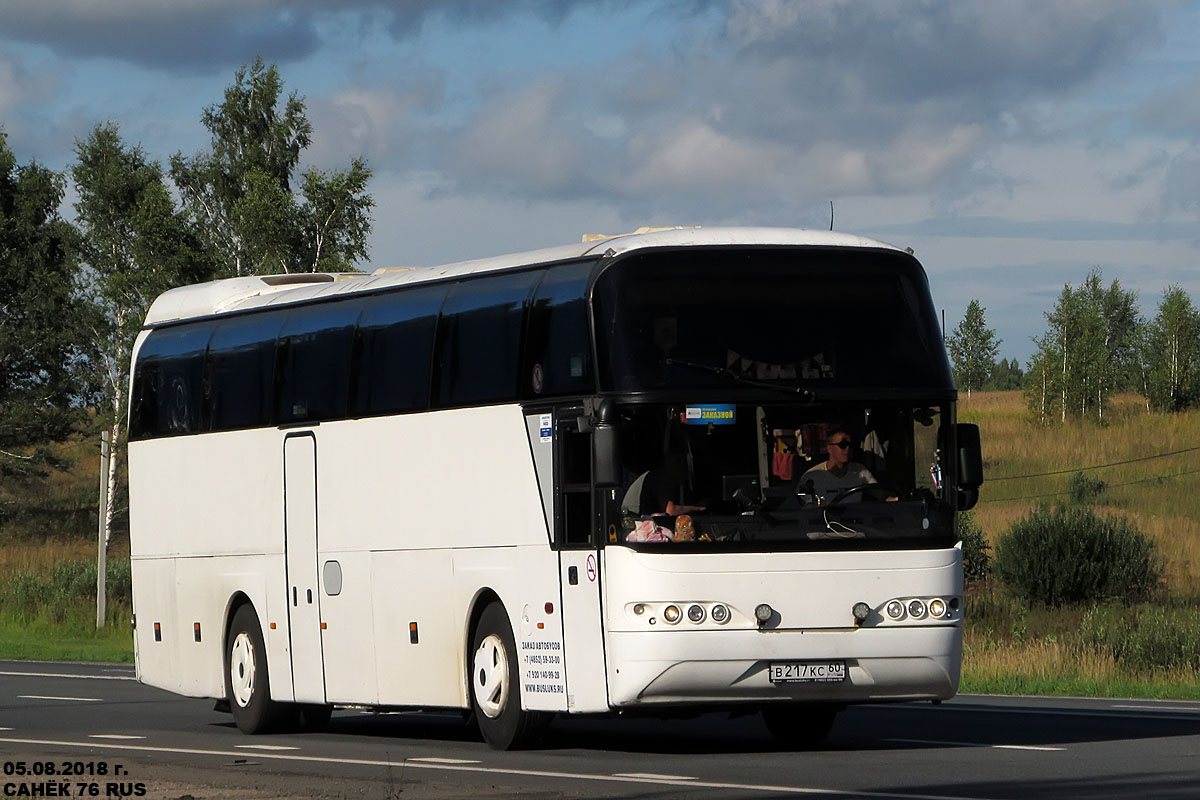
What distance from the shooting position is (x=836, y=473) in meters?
15.0

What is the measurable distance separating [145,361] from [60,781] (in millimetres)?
9571

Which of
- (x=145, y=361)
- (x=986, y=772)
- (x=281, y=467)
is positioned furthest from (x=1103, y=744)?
(x=145, y=361)

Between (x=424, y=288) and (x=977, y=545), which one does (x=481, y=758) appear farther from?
(x=977, y=545)

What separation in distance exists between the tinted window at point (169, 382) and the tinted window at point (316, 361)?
185 centimetres

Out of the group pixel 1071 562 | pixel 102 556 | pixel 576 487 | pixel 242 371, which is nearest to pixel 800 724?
pixel 576 487

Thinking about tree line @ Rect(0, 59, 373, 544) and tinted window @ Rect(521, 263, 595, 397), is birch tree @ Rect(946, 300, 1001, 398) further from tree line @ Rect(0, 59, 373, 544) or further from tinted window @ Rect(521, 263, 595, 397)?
tinted window @ Rect(521, 263, 595, 397)

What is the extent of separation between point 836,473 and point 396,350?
462cm

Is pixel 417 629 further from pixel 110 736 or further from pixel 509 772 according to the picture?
pixel 509 772

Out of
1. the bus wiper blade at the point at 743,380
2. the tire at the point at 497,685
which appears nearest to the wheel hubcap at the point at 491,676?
the tire at the point at 497,685

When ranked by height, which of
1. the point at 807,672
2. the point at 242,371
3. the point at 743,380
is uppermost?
the point at 242,371

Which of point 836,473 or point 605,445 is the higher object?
point 605,445

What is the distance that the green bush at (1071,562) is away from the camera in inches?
1905

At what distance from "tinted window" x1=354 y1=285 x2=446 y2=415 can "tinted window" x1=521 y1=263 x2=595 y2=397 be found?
169cm

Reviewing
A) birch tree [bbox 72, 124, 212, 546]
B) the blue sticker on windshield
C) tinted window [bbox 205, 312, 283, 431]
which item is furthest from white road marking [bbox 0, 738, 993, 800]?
birch tree [bbox 72, 124, 212, 546]
